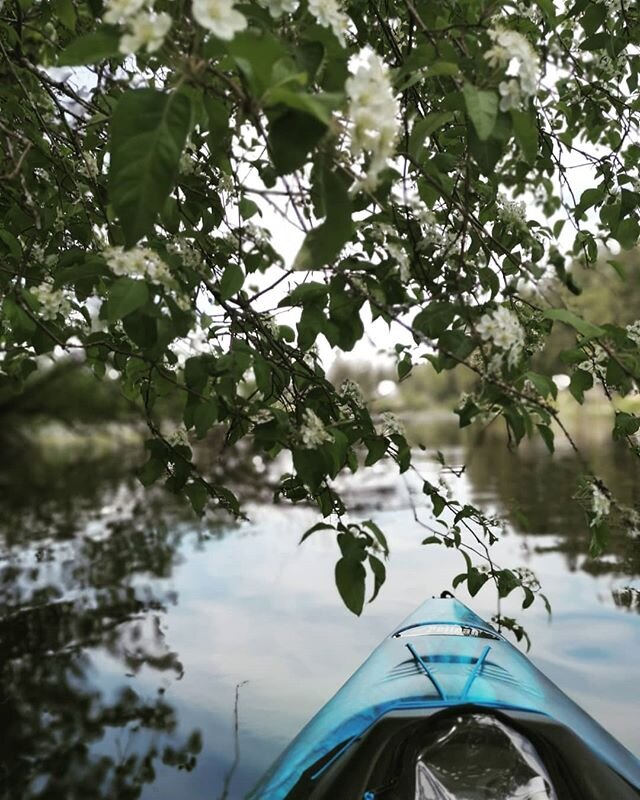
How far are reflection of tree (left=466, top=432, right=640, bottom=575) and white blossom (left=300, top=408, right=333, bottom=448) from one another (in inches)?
Result: 41.7

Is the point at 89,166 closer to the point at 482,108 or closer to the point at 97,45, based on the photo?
the point at 97,45

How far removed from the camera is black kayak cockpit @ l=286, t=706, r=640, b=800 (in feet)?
6.73

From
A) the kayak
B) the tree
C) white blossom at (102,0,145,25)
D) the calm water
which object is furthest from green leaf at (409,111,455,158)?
the kayak

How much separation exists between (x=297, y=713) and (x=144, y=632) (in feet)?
5.18

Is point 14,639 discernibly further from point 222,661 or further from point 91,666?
point 222,661

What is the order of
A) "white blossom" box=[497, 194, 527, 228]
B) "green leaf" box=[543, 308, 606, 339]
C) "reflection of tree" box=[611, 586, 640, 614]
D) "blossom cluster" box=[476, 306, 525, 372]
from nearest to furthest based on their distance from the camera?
"green leaf" box=[543, 308, 606, 339] < "blossom cluster" box=[476, 306, 525, 372] < "white blossom" box=[497, 194, 527, 228] < "reflection of tree" box=[611, 586, 640, 614]

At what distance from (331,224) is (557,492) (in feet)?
30.2

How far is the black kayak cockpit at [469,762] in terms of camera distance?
6.73 feet

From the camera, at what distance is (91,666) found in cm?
435

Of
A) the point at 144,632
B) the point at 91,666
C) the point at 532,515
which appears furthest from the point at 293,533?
the point at 91,666

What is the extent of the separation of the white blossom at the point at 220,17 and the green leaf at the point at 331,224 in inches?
8.9

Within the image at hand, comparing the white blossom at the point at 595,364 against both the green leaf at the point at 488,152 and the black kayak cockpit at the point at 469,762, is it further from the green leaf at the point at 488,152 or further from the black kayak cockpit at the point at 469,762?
the black kayak cockpit at the point at 469,762

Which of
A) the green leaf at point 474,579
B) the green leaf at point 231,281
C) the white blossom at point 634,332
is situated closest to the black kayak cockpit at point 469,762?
the green leaf at point 474,579

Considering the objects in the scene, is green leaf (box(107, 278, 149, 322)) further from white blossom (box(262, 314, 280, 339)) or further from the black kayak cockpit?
the black kayak cockpit
